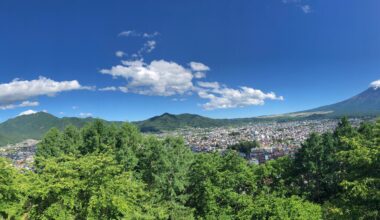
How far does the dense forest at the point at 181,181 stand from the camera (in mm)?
17375

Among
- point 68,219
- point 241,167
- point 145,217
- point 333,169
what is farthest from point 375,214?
point 333,169

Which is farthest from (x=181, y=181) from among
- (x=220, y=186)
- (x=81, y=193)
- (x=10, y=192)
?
(x=10, y=192)

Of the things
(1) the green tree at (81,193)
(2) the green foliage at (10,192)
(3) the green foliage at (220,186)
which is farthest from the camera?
(3) the green foliage at (220,186)

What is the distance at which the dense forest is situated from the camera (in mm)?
17375

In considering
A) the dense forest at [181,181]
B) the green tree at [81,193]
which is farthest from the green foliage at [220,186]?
the green tree at [81,193]

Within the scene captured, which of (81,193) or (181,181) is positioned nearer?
(81,193)

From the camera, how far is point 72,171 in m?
19.7

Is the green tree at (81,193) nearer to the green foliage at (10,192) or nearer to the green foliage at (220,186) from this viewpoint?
the green foliage at (10,192)

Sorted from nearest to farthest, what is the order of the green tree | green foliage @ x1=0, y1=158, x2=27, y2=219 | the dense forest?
1. the dense forest
2. the green tree
3. green foliage @ x1=0, y1=158, x2=27, y2=219

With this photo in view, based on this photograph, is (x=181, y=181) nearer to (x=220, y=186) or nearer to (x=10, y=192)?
(x=220, y=186)

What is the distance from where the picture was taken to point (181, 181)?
3603 cm

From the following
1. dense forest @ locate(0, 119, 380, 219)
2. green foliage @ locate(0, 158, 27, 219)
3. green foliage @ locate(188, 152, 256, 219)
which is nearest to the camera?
dense forest @ locate(0, 119, 380, 219)

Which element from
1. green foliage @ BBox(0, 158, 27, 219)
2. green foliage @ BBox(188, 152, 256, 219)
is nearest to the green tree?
green foliage @ BBox(0, 158, 27, 219)

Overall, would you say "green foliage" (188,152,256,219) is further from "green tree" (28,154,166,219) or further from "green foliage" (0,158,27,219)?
"green foliage" (0,158,27,219)
